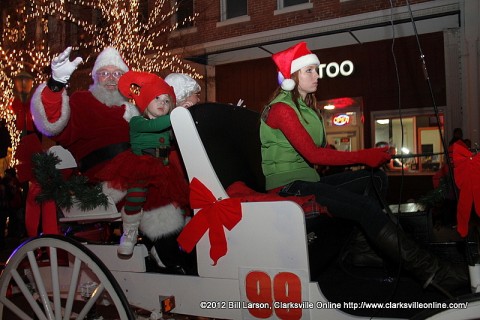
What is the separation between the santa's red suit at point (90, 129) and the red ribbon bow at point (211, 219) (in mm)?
473

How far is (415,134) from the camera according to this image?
34.2 feet

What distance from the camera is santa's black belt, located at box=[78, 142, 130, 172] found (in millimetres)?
3211

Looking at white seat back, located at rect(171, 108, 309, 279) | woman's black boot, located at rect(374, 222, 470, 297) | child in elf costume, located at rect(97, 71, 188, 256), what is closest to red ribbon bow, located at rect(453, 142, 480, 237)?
woman's black boot, located at rect(374, 222, 470, 297)

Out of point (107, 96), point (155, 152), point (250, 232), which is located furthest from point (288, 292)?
point (107, 96)

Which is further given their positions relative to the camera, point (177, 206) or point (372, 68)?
point (372, 68)

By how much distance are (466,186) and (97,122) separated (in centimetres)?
242

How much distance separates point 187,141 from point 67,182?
97 centimetres

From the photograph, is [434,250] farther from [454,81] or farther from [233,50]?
[233,50]

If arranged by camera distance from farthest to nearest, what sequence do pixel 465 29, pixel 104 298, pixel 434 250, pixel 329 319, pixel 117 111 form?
1. pixel 465 29
2. pixel 117 111
3. pixel 104 298
4. pixel 434 250
5. pixel 329 319

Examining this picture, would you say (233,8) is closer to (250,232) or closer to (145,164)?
(145,164)

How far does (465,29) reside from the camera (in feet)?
31.2

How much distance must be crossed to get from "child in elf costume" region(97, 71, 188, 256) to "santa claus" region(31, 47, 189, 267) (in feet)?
0.22

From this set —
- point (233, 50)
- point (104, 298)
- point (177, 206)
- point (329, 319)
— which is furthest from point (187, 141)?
point (233, 50)

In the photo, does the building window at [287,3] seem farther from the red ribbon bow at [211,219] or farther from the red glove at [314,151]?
the red ribbon bow at [211,219]
